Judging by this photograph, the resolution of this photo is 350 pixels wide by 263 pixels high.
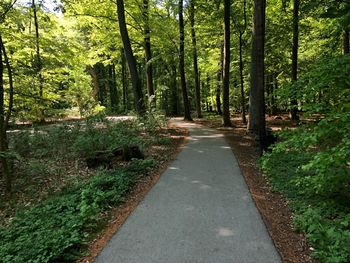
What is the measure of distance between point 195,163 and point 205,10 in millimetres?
11018

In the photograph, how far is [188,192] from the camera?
21.2 ft

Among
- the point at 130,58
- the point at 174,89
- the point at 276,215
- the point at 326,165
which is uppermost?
the point at 130,58

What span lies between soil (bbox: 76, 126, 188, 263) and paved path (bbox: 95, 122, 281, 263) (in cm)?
14

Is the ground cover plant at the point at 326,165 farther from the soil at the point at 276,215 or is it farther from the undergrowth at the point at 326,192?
the soil at the point at 276,215

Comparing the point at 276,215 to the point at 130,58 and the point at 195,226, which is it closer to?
the point at 195,226

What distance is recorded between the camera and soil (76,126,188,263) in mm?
4508

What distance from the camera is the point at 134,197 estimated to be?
6.41 m

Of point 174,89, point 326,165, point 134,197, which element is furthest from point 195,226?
point 174,89

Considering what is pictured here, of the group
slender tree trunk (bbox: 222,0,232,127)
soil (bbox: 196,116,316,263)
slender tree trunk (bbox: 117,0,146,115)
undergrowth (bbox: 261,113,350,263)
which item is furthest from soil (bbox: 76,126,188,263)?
slender tree trunk (bbox: 222,0,232,127)

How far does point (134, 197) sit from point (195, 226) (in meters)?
1.96

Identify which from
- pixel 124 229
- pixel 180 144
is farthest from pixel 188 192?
pixel 180 144

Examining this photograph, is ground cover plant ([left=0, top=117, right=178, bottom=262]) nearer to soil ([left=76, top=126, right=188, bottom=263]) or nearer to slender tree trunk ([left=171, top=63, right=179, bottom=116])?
soil ([left=76, top=126, right=188, bottom=263])

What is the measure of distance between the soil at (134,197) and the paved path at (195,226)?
5.4 inches

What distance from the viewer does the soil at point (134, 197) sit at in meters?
4.51
